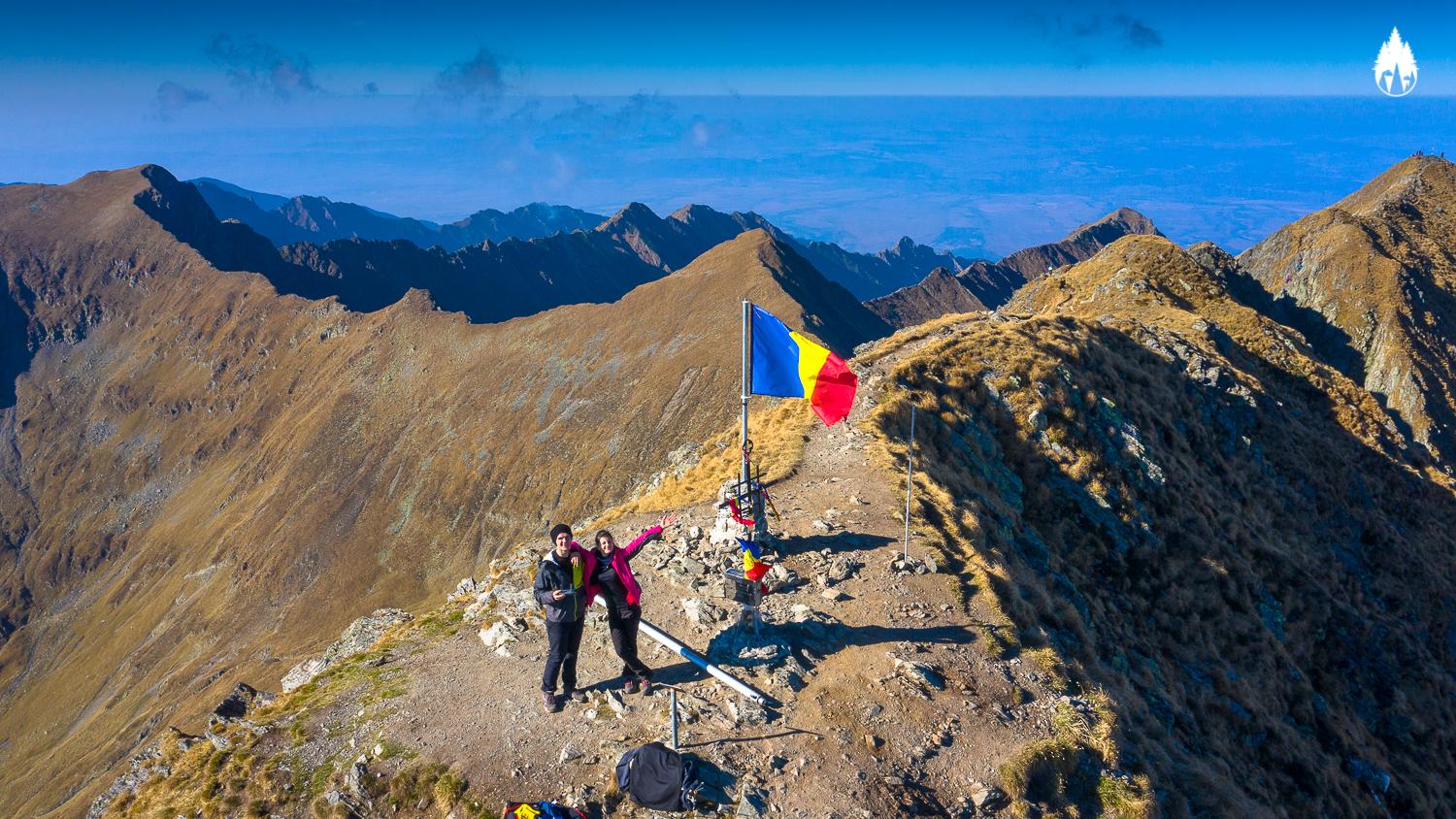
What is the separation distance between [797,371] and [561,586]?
7832 mm

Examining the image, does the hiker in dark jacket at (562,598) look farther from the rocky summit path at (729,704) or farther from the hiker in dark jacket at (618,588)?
the rocky summit path at (729,704)

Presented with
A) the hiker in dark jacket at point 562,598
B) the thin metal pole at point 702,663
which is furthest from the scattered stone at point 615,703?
the thin metal pole at point 702,663

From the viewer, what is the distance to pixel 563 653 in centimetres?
1476

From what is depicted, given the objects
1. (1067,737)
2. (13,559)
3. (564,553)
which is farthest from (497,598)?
(13,559)

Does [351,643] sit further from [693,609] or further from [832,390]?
[832,390]

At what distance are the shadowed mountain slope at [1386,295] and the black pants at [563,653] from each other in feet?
317

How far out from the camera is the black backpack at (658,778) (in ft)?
40.7

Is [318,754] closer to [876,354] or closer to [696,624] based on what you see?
[696,624]

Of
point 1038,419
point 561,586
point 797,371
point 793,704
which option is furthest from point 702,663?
point 1038,419

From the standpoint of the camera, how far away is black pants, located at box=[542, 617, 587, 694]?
14.4 metres

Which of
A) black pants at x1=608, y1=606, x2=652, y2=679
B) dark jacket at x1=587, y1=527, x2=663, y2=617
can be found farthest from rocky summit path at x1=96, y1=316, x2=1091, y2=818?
dark jacket at x1=587, y1=527, x2=663, y2=617

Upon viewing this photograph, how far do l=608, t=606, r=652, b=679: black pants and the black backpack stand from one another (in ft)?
7.71

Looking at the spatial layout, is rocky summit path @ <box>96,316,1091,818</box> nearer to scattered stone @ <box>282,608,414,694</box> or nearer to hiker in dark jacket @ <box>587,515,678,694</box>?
hiker in dark jacket @ <box>587,515,678,694</box>

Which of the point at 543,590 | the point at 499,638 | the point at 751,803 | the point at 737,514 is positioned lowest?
the point at 751,803
